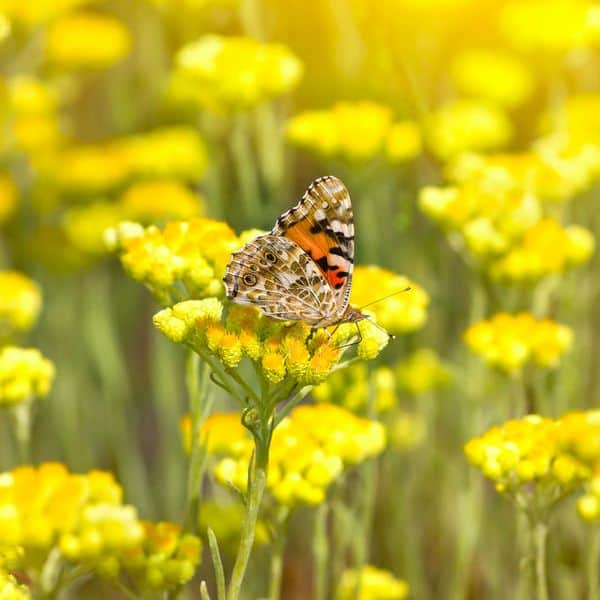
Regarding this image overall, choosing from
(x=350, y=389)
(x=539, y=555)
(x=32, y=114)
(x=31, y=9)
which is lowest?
(x=539, y=555)

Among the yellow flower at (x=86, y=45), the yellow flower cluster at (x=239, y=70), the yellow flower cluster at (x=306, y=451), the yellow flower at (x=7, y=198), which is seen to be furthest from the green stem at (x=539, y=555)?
the yellow flower at (x=86, y=45)

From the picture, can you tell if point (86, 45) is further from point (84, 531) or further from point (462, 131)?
point (84, 531)

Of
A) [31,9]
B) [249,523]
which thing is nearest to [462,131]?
[31,9]

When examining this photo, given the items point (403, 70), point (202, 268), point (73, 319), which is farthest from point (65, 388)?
point (202, 268)

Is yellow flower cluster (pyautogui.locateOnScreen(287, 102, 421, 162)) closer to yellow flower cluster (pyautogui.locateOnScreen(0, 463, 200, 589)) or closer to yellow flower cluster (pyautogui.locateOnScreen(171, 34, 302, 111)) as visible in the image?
yellow flower cluster (pyautogui.locateOnScreen(171, 34, 302, 111))

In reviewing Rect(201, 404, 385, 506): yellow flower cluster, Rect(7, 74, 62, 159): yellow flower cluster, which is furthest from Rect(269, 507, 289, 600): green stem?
Rect(7, 74, 62, 159): yellow flower cluster

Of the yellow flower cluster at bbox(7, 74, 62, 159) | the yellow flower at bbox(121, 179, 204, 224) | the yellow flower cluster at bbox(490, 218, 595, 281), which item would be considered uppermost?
the yellow flower cluster at bbox(7, 74, 62, 159)

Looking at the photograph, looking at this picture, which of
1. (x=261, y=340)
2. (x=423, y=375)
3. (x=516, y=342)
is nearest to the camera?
(x=261, y=340)

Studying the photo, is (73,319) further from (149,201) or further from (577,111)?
(577,111)
